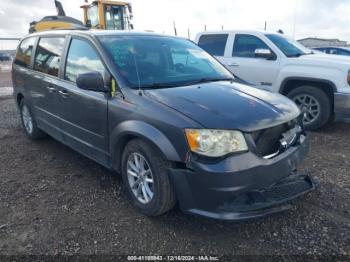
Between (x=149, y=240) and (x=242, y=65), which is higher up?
(x=242, y=65)

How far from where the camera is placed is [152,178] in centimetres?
289

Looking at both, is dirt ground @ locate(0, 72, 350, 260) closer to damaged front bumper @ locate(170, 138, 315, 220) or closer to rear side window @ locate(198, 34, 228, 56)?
damaged front bumper @ locate(170, 138, 315, 220)

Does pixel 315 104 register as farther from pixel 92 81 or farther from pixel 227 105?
pixel 92 81

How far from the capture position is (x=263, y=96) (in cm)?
326

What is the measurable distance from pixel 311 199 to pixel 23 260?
9.16ft

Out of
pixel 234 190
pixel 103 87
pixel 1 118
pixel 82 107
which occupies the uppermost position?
pixel 103 87

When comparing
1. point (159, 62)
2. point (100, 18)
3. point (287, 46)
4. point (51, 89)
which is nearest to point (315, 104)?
point (287, 46)

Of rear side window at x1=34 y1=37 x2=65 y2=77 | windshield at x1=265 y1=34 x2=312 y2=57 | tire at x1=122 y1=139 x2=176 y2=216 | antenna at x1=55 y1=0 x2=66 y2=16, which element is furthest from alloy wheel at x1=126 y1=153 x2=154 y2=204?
antenna at x1=55 y1=0 x2=66 y2=16

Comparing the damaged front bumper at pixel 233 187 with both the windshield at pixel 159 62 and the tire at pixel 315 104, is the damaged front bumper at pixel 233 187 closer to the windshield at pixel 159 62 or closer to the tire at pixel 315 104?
the windshield at pixel 159 62

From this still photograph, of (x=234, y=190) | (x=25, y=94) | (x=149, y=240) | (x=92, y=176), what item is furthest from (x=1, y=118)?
(x=234, y=190)

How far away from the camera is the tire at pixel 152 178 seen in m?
2.77

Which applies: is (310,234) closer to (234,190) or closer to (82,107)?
(234,190)

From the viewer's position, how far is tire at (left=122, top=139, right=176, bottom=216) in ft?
9.07

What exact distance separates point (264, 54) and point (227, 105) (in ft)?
12.2
